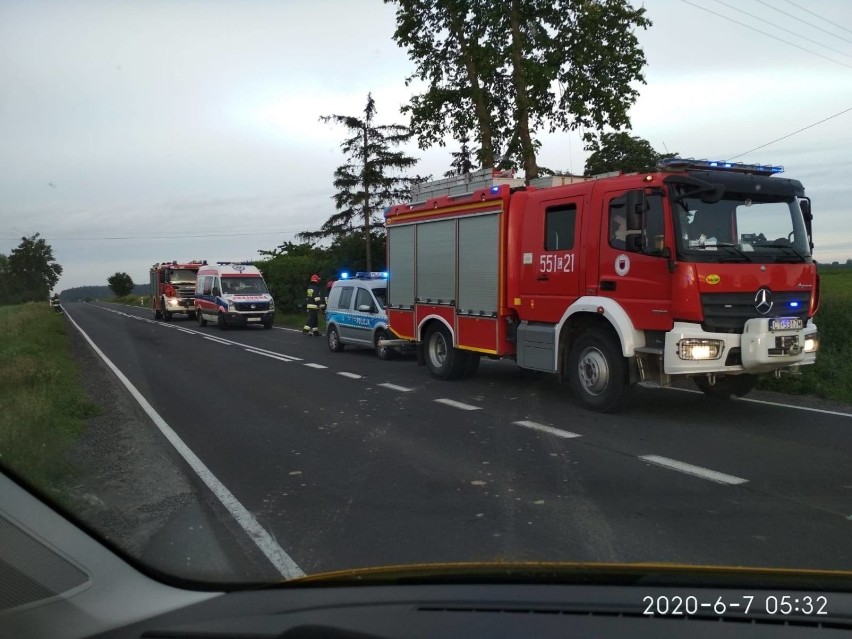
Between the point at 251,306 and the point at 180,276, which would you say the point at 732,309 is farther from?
the point at 180,276

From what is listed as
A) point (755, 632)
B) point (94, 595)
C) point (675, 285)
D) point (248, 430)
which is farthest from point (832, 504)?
point (248, 430)

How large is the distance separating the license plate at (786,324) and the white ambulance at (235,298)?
20.8 meters

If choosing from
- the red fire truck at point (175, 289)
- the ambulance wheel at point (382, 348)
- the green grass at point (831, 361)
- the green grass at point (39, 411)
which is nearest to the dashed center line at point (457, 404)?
the green grass at point (39, 411)

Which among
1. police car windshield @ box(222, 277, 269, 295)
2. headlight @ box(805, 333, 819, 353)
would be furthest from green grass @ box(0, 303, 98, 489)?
police car windshield @ box(222, 277, 269, 295)

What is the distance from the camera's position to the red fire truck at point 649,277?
26.3ft

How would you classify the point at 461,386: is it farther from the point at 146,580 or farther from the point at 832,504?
the point at 146,580

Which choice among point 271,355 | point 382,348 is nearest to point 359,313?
point 382,348

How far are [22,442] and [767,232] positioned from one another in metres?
7.92

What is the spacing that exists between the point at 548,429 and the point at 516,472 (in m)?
1.82

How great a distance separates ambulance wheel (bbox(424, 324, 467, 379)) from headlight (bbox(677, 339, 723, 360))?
4347 mm

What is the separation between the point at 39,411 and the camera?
26.5ft

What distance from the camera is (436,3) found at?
2072 cm

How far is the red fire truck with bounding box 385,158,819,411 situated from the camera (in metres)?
8.01

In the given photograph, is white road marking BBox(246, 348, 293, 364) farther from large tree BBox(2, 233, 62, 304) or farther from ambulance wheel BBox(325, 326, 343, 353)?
large tree BBox(2, 233, 62, 304)
